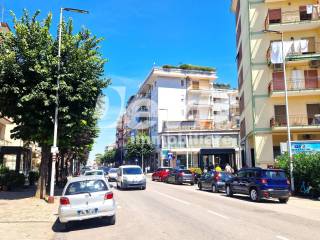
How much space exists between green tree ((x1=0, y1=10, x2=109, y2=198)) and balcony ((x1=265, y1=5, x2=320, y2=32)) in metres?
21.7

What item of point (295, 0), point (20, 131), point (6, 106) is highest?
point (295, 0)

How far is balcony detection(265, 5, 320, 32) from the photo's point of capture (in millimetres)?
34688

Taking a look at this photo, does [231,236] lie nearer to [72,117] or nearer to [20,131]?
[72,117]

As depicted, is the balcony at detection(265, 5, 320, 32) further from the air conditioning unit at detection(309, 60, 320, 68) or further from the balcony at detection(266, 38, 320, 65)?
the air conditioning unit at detection(309, 60, 320, 68)

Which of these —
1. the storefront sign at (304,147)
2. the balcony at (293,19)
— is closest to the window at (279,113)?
the balcony at (293,19)

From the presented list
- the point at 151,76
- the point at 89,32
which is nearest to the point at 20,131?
the point at 89,32

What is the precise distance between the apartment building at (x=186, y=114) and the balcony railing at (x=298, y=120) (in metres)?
27.6

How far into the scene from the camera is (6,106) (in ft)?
64.6

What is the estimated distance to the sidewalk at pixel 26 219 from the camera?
10.5 m

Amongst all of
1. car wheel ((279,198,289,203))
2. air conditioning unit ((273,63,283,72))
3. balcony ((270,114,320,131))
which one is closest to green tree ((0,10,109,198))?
car wheel ((279,198,289,203))

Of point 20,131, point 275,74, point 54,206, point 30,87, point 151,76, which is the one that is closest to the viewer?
point 54,206

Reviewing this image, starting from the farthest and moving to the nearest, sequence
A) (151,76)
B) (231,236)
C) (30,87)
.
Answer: (151,76), (30,87), (231,236)

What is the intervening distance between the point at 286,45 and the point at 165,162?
41868 mm

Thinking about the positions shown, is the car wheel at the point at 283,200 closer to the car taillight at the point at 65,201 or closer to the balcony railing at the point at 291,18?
the car taillight at the point at 65,201
